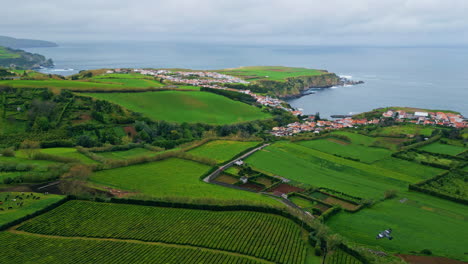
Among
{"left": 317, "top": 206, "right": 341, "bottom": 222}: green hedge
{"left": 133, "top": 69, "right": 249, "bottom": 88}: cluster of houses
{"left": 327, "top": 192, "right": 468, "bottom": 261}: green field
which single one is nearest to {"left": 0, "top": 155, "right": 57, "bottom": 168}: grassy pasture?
{"left": 317, "top": 206, "right": 341, "bottom": 222}: green hedge

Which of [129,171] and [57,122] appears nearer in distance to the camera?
[129,171]

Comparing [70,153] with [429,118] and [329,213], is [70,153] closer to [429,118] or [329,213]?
[329,213]

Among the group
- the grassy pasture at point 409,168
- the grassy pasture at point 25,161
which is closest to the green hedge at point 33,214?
the grassy pasture at point 25,161

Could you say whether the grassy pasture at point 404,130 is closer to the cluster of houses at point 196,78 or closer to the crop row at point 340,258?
the crop row at point 340,258

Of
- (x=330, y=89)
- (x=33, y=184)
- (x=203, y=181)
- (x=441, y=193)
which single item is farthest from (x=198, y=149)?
(x=330, y=89)

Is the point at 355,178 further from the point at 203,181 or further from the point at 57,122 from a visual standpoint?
the point at 57,122

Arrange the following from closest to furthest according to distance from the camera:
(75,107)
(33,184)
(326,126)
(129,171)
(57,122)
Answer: (33,184)
(129,171)
(57,122)
(75,107)
(326,126)
